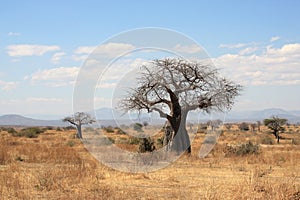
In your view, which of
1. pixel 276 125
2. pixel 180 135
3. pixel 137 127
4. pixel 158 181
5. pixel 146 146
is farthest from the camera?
pixel 276 125

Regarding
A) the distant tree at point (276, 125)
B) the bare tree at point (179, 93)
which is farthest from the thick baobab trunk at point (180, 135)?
the distant tree at point (276, 125)

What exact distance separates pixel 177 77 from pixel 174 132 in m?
2.74

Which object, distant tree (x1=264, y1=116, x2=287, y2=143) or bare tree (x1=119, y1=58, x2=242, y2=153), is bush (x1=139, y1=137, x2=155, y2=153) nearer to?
bare tree (x1=119, y1=58, x2=242, y2=153)

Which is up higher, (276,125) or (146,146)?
(276,125)

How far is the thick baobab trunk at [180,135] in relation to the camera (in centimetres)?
2117

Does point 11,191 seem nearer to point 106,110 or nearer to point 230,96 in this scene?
point 106,110

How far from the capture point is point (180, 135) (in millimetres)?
21375

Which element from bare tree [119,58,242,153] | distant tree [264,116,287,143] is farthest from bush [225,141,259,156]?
distant tree [264,116,287,143]

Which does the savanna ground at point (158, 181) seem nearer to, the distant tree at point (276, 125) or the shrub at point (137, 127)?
the shrub at point (137, 127)

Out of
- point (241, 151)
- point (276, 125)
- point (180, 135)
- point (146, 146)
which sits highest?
point (276, 125)

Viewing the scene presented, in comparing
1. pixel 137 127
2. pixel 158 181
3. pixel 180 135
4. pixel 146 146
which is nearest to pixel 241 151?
pixel 180 135

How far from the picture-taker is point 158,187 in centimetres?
1128

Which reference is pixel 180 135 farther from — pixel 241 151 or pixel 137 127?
pixel 137 127

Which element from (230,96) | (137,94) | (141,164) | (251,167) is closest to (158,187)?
(141,164)
